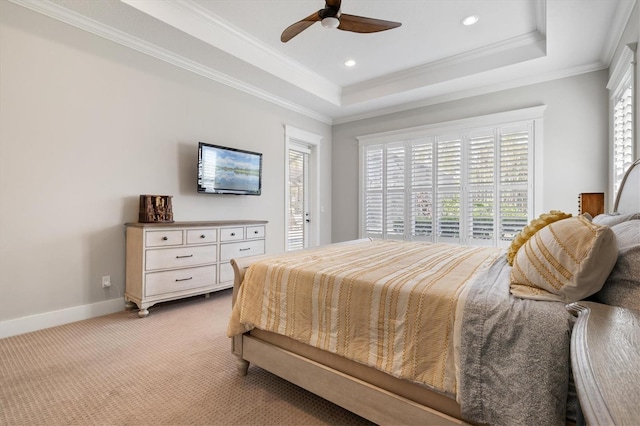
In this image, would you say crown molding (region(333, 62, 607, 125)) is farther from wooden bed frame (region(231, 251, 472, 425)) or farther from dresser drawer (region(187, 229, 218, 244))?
wooden bed frame (region(231, 251, 472, 425))

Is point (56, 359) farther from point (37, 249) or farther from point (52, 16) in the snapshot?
point (52, 16)

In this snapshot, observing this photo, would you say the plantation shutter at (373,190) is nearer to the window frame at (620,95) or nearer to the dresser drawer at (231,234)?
the dresser drawer at (231,234)

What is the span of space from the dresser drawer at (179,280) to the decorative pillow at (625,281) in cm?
322

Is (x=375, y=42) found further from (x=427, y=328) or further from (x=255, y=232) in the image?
(x=427, y=328)

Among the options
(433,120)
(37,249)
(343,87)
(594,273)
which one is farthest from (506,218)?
(37,249)

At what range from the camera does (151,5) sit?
2785mm

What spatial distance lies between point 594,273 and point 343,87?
4648mm

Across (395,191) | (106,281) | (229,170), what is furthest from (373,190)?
(106,281)

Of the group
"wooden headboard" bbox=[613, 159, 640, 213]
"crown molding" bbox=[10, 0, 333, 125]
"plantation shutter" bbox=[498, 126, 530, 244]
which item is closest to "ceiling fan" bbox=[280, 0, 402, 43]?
"crown molding" bbox=[10, 0, 333, 125]

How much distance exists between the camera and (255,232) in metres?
3.94

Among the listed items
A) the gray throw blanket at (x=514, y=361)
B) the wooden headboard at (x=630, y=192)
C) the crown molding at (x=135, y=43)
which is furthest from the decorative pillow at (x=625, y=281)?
the crown molding at (x=135, y=43)

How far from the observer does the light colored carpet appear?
1.56 m

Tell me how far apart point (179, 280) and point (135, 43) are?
2527mm


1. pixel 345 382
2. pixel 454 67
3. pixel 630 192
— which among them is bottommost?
pixel 345 382
